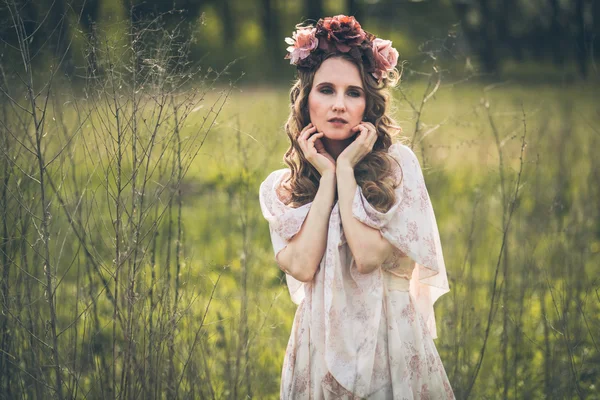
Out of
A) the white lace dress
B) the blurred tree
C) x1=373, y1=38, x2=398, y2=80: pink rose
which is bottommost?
the white lace dress

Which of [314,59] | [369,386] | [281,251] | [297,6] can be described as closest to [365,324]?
[369,386]

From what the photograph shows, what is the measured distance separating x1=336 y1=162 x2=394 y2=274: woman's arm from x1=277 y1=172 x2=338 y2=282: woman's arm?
0.18 feet

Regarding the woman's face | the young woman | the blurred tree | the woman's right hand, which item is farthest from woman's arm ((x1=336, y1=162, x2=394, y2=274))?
the blurred tree

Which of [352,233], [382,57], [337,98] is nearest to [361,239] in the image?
[352,233]

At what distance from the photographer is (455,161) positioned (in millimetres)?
9344

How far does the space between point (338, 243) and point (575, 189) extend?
5.35 meters

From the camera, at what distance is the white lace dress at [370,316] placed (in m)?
2.44

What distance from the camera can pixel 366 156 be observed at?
2.62 meters

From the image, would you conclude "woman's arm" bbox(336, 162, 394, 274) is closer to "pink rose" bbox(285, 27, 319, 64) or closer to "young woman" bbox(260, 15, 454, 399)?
"young woman" bbox(260, 15, 454, 399)

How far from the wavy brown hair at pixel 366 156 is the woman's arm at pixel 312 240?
0.12 m

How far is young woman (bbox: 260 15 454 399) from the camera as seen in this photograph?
2.45 meters

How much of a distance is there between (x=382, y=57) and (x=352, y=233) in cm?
67

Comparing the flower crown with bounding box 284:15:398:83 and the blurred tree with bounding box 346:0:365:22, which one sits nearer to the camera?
the flower crown with bounding box 284:15:398:83

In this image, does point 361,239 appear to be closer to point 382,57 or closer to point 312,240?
point 312,240
